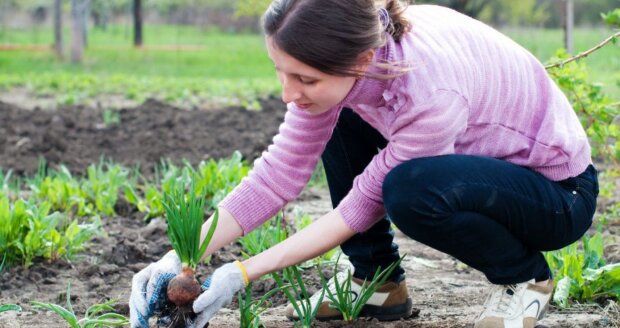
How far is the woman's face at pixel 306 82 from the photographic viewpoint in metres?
2.21

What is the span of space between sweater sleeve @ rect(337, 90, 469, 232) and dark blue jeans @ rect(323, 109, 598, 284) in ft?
0.13

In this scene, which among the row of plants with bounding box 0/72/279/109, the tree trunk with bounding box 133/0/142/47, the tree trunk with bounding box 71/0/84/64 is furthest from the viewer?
the tree trunk with bounding box 133/0/142/47

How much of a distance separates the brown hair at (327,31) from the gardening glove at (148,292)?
672 mm

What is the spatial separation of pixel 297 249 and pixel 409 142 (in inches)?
15.9

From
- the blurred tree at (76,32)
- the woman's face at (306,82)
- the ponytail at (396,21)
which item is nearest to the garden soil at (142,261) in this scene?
the woman's face at (306,82)

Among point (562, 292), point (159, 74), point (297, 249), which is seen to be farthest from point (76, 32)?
point (297, 249)

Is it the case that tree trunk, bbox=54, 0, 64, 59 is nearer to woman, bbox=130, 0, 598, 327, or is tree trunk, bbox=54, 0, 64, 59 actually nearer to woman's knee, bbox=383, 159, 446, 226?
woman, bbox=130, 0, 598, 327

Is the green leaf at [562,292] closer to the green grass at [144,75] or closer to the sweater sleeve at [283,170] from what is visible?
the sweater sleeve at [283,170]

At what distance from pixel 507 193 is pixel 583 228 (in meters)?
0.35

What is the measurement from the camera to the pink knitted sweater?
229 cm

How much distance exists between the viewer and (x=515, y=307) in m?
2.59

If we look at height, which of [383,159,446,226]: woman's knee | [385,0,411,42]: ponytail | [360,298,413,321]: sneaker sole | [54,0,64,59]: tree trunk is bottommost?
[54,0,64,59]: tree trunk

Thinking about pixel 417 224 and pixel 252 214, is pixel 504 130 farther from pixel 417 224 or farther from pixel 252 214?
pixel 252 214

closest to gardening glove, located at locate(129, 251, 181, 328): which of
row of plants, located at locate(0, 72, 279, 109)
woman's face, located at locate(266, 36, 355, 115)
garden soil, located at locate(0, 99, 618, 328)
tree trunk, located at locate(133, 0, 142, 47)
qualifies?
garden soil, located at locate(0, 99, 618, 328)
